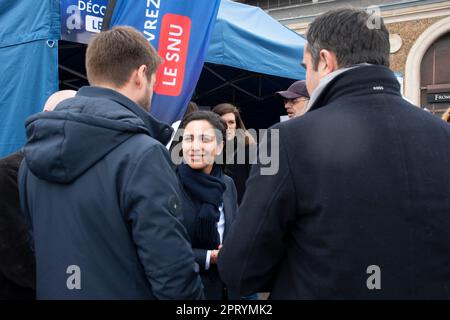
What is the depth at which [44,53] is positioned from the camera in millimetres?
2951

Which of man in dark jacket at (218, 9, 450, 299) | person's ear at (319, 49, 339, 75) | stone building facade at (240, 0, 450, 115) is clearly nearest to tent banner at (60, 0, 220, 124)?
person's ear at (319, 49, 339, 75)

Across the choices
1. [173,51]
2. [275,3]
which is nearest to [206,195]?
[173,51]

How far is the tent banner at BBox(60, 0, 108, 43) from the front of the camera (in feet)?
9.93

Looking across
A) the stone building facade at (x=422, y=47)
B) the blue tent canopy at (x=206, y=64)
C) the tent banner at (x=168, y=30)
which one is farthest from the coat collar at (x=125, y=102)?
the stone building facade at (x=422, y=47)

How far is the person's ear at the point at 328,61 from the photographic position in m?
1.33

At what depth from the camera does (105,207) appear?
4.40 feet

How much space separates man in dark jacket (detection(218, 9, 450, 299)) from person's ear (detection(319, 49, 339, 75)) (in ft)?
0.18

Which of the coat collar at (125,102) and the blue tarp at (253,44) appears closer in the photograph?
the coat collar at (125,102)

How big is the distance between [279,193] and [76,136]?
639 millimetres

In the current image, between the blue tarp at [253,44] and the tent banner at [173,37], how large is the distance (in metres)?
0.97

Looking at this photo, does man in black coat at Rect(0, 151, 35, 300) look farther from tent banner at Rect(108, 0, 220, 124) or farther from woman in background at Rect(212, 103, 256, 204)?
woman in background at Rect(212, 103, 256, 204)

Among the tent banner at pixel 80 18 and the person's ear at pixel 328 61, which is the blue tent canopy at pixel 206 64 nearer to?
the tent banner at pixel 80 18

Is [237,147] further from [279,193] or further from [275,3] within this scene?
[275,3]
